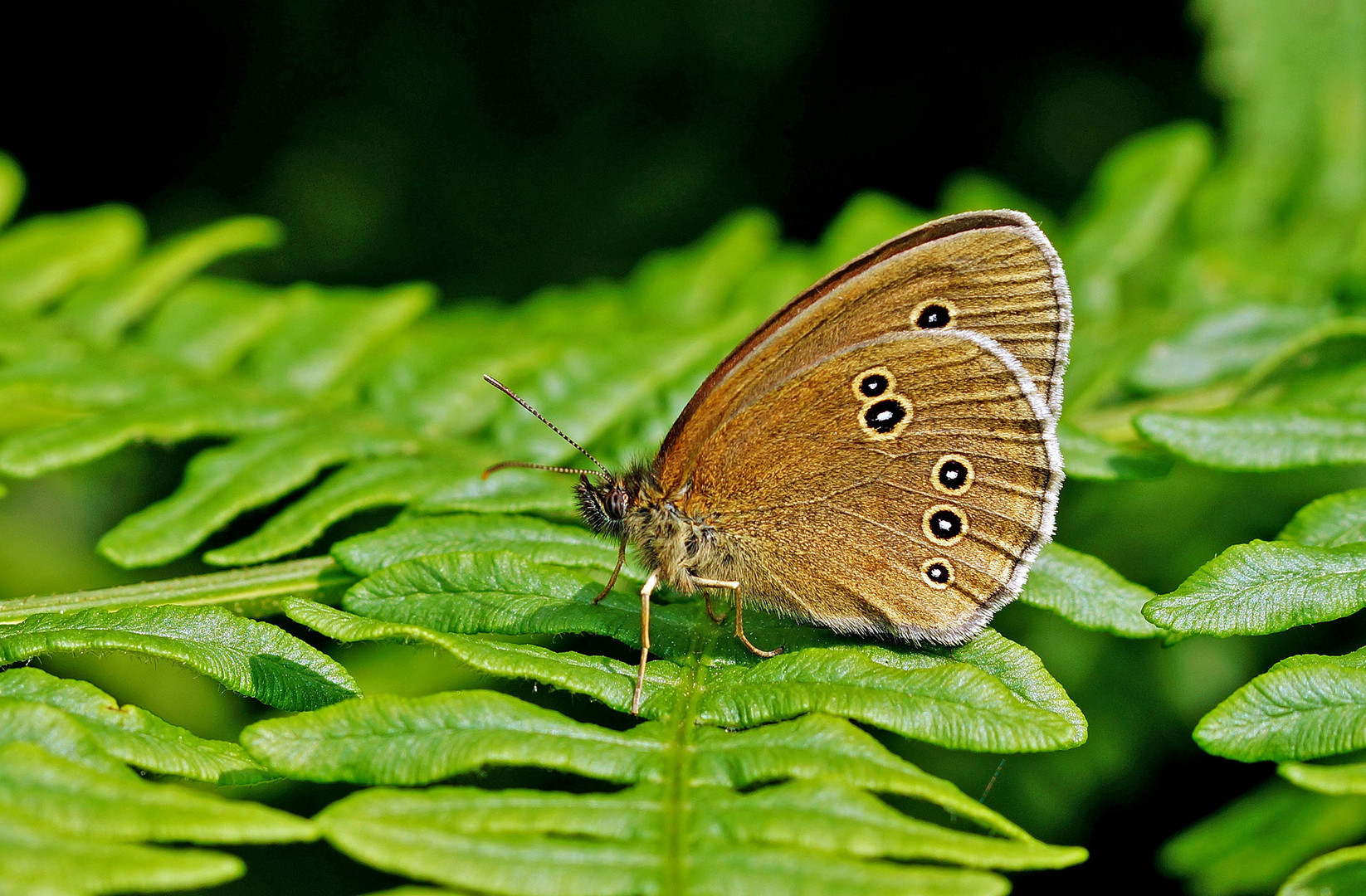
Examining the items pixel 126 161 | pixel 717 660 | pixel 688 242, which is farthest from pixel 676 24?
pixel 717 660

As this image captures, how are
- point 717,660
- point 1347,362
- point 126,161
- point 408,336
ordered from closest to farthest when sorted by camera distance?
point 717,660 → point 1347,362 → point 408,336 → point 126,161

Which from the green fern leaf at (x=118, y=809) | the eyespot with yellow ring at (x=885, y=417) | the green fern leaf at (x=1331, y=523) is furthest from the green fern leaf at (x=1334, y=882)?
the green fern leaf at (x=118, y=809)

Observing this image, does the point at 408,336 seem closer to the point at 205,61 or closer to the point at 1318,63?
the point at 1318,63

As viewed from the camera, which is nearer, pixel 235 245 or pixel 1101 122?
pixel 235 245

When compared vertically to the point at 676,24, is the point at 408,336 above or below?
below

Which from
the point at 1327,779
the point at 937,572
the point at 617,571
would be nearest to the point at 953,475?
the point at 937,572

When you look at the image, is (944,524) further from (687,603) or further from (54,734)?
(54,734)

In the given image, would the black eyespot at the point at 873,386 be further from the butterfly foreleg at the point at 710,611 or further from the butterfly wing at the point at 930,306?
the butterfly foreleg at the point at 710,611
